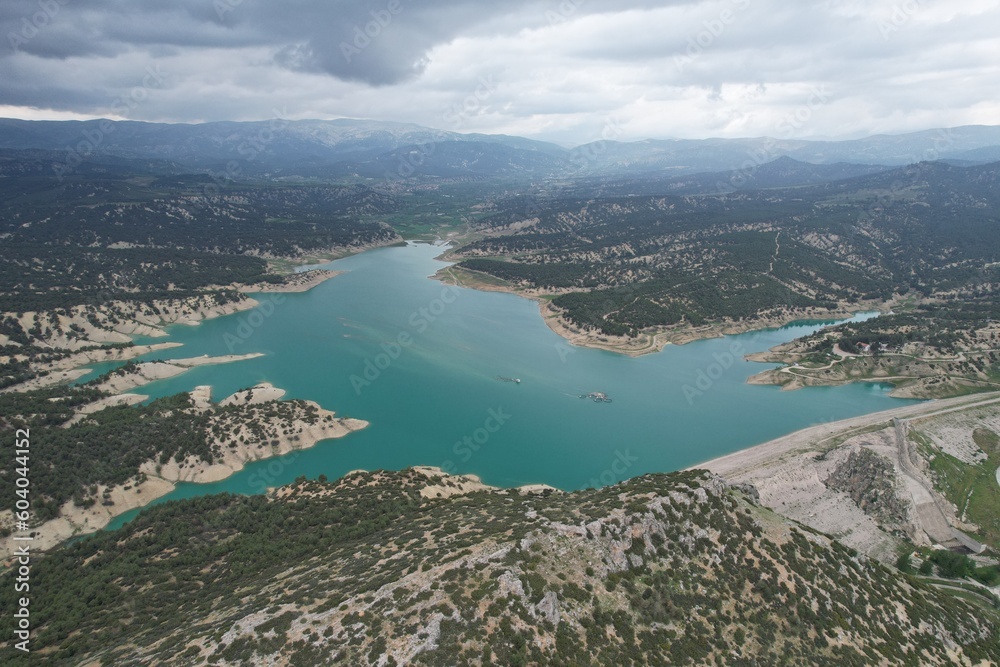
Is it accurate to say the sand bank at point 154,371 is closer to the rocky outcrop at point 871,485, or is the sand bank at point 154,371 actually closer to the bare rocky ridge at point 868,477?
the bare rocky ridge at point 868,477

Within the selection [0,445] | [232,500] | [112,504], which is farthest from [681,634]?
[0,445]

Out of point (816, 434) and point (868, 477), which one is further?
point (816, 434)

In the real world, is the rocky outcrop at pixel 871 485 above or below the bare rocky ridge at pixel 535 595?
below

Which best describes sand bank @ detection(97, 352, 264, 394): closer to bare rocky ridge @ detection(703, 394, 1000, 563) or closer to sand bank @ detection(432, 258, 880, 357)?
sand bank @ detection(432, 258, 880, 357)

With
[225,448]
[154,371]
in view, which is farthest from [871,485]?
[154,371]

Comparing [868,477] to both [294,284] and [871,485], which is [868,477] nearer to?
[871,485]

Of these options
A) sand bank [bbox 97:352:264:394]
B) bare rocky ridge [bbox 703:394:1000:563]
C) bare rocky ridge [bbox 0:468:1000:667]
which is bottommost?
bare rocky ridge [bbox 703:394:1000:563]

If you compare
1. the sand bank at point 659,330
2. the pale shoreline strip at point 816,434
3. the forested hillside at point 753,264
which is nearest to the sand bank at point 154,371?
the sand bank at point 659,330

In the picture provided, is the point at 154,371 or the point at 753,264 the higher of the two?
the point at 753,264

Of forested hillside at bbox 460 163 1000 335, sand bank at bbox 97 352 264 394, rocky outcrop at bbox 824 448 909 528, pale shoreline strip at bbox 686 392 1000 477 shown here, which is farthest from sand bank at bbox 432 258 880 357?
sand bank at bbox 97 352 264 394
